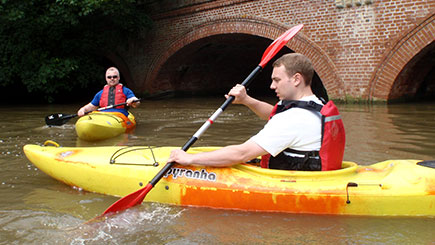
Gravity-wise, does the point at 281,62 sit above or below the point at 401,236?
above

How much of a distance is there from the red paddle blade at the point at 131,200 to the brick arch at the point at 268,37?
7.10 meters

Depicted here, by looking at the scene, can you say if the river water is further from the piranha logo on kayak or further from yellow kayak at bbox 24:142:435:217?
the piranha logo on kayak

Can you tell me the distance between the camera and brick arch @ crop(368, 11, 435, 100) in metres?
7.89

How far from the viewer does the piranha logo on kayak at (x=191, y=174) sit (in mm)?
3252

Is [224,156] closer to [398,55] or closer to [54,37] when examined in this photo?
[398,55]

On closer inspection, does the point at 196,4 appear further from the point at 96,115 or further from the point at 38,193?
the point at 38,193

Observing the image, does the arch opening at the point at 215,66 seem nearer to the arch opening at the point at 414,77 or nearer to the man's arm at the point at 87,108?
the arch opening at the point at 414,77

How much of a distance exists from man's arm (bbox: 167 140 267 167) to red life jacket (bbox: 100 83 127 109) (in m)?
3.73

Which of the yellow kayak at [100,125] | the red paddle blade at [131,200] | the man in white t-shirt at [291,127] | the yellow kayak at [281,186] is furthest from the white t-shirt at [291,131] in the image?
the yellow kayak at [100,125]

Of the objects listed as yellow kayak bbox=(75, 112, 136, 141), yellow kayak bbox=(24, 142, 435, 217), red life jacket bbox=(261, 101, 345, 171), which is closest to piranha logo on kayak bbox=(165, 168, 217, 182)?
yellow kayak bbox=(24, 142, 435, 217)

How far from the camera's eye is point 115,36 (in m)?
14.0

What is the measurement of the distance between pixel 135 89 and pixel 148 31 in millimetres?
2074

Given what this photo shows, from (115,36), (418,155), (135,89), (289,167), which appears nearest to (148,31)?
(115,36)

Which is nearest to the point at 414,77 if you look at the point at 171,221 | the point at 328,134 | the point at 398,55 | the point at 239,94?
the point at 398,55
